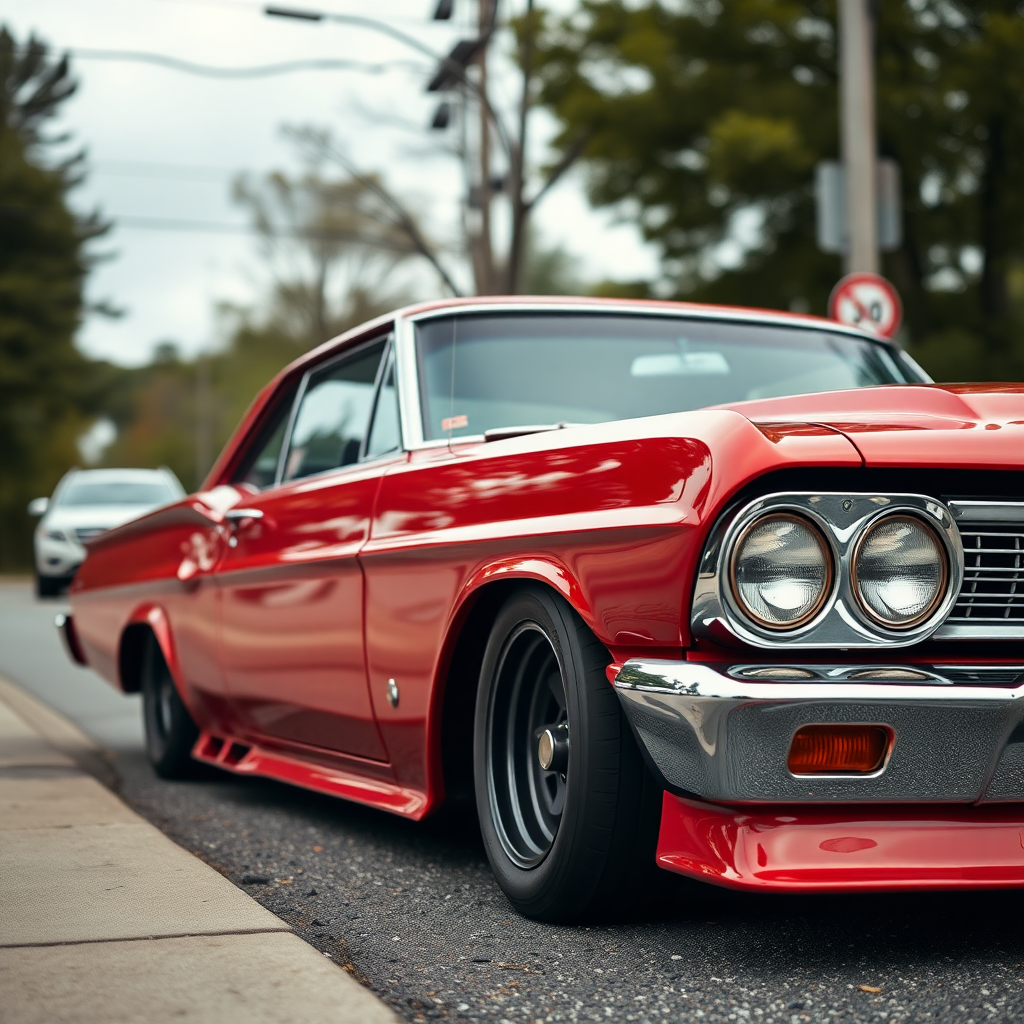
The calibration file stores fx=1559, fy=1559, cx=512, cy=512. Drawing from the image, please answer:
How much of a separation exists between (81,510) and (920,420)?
17541mm

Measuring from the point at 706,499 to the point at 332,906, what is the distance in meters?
1.39

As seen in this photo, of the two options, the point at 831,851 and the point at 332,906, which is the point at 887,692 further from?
the point at 332,906

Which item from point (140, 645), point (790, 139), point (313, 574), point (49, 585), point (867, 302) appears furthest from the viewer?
point (49, 585)

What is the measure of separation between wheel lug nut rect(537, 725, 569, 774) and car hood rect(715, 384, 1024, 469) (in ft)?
2.43

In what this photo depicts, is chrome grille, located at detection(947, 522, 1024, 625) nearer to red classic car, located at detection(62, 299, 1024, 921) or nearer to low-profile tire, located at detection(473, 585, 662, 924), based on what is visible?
red classic car, located at detection(62, 299, 1024, 921)

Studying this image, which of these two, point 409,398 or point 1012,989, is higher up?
point 409,398

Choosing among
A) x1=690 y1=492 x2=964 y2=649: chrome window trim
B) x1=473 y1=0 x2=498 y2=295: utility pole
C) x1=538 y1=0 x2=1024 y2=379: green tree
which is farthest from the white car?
x1=690 y1=492 x2=964 y2=649: chrome window trim

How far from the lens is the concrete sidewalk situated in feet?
8.27

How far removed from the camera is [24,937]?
2986 mm

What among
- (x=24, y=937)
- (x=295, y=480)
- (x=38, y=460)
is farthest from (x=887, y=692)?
(x=38, y=460)

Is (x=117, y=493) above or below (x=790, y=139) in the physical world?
below

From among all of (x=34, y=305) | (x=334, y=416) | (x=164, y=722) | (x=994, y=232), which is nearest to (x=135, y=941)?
(x=334, y=416)

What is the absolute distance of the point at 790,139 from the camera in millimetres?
18328

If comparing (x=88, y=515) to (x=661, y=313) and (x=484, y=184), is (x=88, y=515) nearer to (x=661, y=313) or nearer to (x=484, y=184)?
(x=484, y=184)
